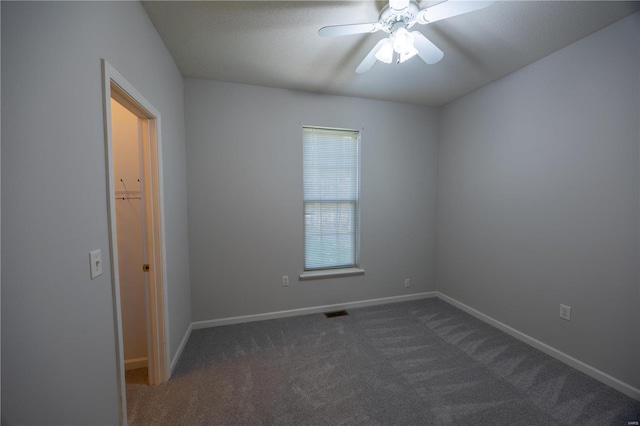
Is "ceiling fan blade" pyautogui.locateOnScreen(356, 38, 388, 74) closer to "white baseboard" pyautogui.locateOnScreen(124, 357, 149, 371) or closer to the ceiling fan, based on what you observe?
the ceiling fan

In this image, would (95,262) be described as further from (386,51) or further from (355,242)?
(355,242)

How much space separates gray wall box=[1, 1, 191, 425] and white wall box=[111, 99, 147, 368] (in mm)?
806

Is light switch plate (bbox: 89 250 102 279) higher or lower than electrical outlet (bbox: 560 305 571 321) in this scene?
higher

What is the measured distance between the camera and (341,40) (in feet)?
6.27

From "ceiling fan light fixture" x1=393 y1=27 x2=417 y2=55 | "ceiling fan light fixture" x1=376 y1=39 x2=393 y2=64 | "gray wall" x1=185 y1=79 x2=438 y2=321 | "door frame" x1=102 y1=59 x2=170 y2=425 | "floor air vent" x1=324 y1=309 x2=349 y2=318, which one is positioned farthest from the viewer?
"floor air vent" x1=324 y1=309 x2=349 y2=318

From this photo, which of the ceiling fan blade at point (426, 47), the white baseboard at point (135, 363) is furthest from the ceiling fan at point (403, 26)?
the white baseboard at point (135, 363)

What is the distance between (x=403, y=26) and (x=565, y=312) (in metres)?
2.61

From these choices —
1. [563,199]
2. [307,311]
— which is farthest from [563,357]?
[307,311]

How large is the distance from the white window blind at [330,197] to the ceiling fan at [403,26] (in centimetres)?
134

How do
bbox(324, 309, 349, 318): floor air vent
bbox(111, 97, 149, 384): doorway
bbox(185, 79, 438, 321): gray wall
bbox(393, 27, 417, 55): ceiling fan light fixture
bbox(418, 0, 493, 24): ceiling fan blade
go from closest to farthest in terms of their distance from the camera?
1. bbox(418, 0, 493, 24): ceiling fan blade
2. bbox(393, 27, 417, 55): ceiling fan light fixture
3. bbox(111, 97, 149, 384): doorway
4. bbox(185, 79, 438, 321): gray wall
5. bbox(324, 309, 349, 318): floor air vent

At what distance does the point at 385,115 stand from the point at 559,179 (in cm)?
189

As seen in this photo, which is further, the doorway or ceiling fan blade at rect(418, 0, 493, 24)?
the doorway

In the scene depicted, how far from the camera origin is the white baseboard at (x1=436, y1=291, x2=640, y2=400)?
1.70 meters

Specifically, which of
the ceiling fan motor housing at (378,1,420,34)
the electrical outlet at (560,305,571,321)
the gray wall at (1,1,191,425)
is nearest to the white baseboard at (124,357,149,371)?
the gray wall at (1,1,191,425)
